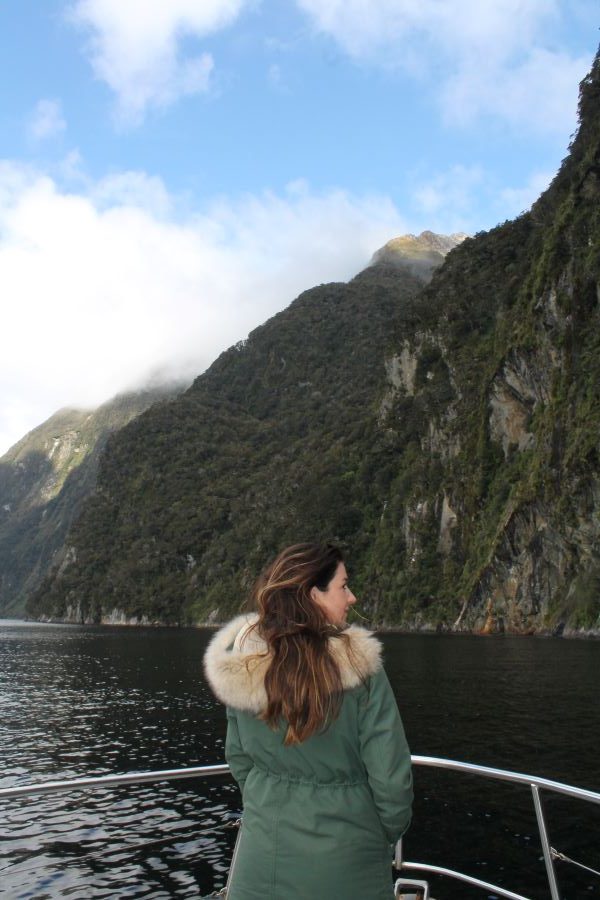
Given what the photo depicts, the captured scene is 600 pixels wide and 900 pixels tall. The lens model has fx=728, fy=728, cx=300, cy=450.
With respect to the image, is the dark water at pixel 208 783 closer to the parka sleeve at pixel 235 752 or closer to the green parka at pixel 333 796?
the parka sleeve at pixel 235 752

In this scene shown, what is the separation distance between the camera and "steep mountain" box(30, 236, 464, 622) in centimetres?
11776

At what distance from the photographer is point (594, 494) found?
54.0m

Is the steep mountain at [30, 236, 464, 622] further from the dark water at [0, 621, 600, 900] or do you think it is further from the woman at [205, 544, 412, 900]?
the woman at [205, 544, 412, 900]

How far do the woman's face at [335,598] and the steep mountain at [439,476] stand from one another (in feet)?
172

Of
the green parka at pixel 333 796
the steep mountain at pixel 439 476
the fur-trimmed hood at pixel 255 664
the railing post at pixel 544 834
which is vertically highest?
the steep mountain at pixel 439 476

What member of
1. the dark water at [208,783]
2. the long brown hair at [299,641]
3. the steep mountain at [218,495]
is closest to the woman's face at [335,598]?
the long brown hair at [299,641]

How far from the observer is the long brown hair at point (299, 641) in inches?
111

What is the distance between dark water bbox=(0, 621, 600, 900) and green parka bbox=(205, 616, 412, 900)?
797cm

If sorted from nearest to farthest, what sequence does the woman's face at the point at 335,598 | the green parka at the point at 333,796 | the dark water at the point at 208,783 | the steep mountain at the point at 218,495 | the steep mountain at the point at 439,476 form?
the green parka at the point at 333,796
the woman's face at the point at 335,598
the dark water at the point at 208,783
the steep mountain at the point at 439,476
the steep mountain at the point at 218,495

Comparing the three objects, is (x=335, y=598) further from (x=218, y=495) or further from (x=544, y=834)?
(x=218, y=495)

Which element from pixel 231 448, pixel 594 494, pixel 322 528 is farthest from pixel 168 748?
pixel 231 448

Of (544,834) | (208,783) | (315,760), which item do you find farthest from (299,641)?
(208,783)

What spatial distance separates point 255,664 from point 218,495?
15489cm

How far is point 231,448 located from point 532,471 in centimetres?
11715
